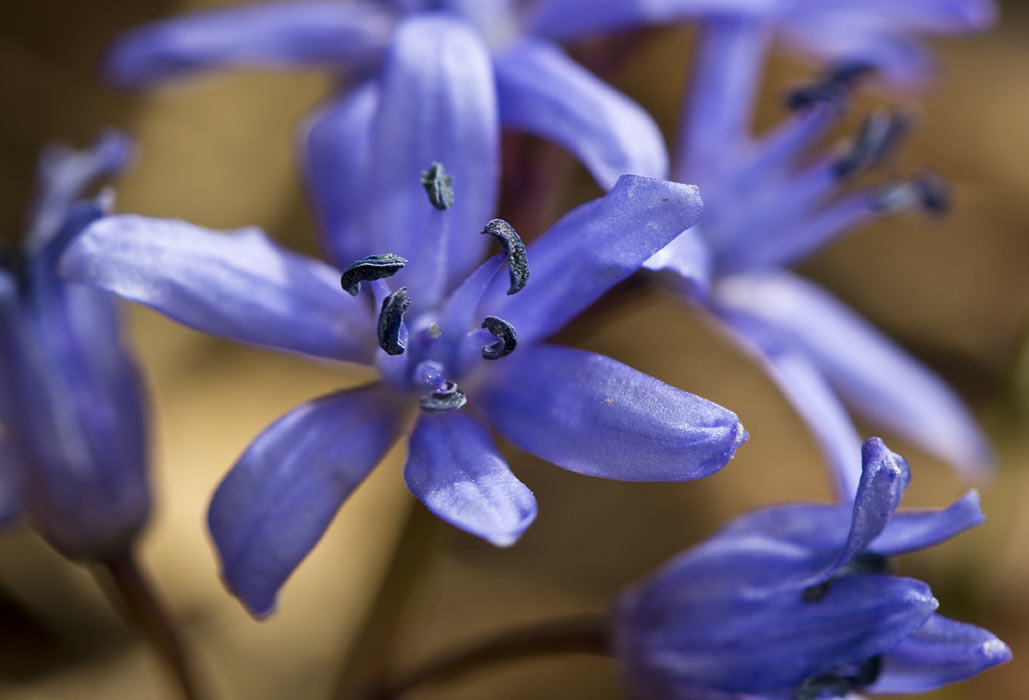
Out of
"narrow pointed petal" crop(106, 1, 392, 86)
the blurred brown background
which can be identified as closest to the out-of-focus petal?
"narrow pointed petal" crop(106, 1, 392, 86)

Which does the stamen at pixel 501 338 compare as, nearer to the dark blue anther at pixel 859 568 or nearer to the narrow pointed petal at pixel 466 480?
the narrow pointed petal at pixel 466 480

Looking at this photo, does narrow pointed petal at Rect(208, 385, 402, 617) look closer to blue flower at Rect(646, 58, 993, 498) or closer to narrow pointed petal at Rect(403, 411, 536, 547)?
narrow pointed petal at Rect(403, 411, 536, 547)

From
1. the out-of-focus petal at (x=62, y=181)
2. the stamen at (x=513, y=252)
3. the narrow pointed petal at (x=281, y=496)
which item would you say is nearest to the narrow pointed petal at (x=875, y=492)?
the stamen at (x=513, y=252)

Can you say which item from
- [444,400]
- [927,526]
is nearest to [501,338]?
[444,400]

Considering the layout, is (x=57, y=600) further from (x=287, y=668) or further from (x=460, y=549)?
(x=460, y=549)

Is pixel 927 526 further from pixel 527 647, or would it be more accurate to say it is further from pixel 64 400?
pixel 64 400

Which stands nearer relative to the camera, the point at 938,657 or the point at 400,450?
the point at 938,657
